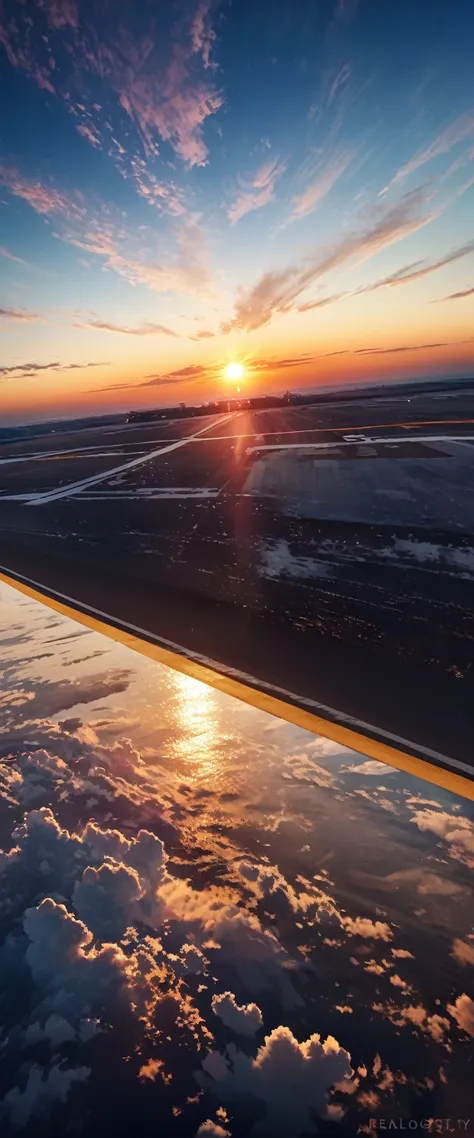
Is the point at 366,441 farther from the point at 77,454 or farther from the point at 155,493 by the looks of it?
the point at 77,454

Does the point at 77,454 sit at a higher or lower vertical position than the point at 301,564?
higher

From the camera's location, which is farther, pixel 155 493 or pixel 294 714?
pixel 155 493

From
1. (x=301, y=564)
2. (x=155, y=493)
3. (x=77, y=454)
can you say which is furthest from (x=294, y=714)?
(x=77, y=454)

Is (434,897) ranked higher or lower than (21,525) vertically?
lower

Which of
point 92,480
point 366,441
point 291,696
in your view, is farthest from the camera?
point 366,441

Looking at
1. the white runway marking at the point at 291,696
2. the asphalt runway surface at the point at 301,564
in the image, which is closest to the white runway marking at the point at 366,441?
the asphalt runway surface at the point at 301,564

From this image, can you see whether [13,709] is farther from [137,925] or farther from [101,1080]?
[101,1080]

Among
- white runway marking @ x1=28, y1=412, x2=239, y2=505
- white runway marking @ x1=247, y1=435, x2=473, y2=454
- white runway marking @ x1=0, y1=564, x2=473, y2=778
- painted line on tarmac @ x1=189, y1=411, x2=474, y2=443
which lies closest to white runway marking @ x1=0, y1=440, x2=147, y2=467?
white runway marking @ x1=28, y1=412, x2=239, y2=505

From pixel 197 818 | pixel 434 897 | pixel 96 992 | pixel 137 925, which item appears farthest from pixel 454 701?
pixel 96 992
